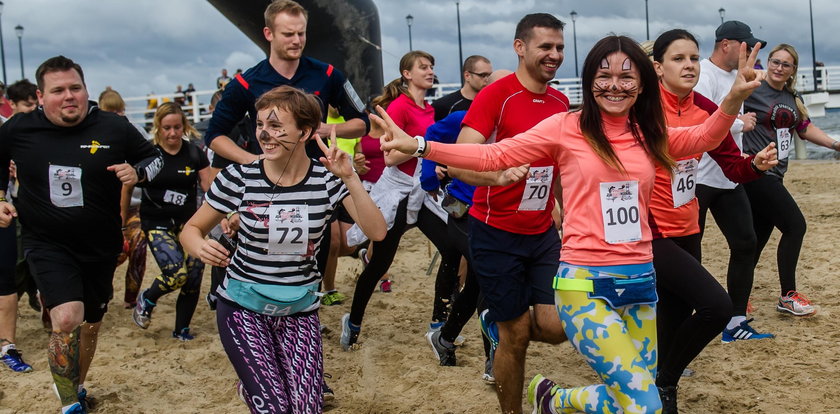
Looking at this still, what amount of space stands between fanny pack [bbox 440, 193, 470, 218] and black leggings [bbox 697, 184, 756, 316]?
174 cm

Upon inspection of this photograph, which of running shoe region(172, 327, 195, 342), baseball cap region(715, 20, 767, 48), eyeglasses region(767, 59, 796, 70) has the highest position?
baseball cap region(715, 20, 767, 48)

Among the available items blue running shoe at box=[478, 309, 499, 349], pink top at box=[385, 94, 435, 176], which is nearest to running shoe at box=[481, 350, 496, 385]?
blue running shoe at box=[478, 309, 499, 349]

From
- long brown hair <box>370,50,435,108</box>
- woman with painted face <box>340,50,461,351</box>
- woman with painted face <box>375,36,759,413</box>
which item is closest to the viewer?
woman with painted face <box>375,36,759,413</box>

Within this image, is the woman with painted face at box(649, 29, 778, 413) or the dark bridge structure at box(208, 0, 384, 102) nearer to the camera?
the woman with painted face at box(649, 29, 778, 413)

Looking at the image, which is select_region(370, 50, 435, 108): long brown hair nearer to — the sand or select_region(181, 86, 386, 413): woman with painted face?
the sand

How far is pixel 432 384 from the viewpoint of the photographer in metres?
5.23

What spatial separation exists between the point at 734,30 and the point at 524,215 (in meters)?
2.63

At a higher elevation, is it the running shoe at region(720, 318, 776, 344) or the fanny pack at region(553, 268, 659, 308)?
the fanny pack at region(553, 268, 659, 308)

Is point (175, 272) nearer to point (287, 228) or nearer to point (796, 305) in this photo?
point (287, 228)

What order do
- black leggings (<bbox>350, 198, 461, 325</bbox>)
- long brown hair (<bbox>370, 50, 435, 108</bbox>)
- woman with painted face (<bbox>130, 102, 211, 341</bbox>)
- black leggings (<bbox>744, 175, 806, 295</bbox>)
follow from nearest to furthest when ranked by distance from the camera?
black leggings (<bbox>350, 198, 461, 325</bbox>) → black leggings (<bbox>744, 175, 806, 295</bbox>) → woman with painted face (<bbox>130, 102, 211, 341</bbox>) → long brown hair (<bbox>370, 50, 435, 108</bbox>)

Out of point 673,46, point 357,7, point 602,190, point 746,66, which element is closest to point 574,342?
point 602,190

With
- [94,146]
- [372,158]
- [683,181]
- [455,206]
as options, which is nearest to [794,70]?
[683,181]

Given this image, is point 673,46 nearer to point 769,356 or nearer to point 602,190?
point 602,190

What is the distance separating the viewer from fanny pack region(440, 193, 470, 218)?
16.2ft
